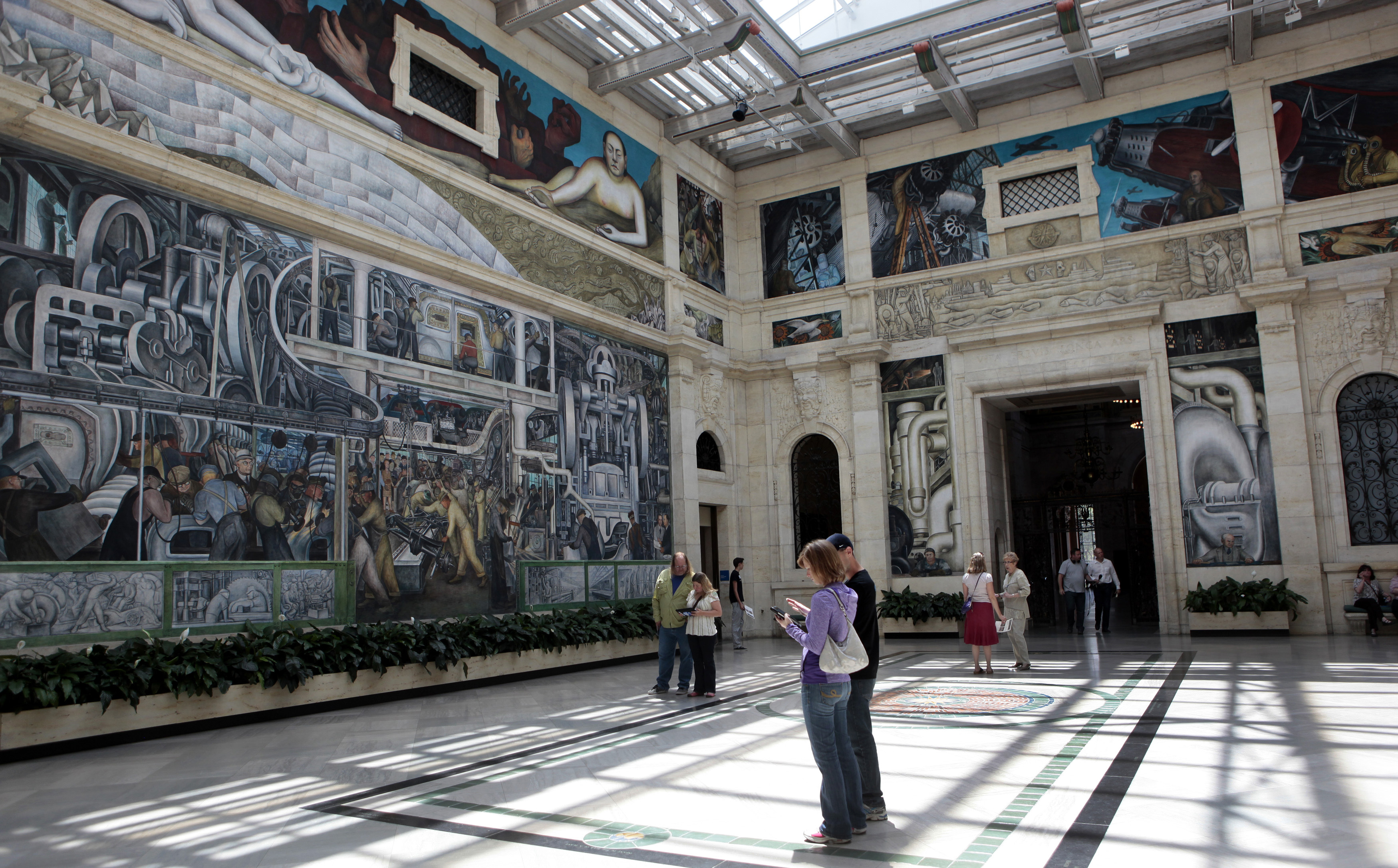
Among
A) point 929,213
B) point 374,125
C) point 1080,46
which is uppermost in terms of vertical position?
point 1080,46

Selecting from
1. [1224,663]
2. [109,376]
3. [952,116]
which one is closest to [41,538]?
[109,376]

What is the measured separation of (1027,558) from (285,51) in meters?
17.8

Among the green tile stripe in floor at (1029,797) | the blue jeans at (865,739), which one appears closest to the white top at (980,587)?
the green tile stripe in floor at (1029,797)

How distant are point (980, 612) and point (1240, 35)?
11.8 metres

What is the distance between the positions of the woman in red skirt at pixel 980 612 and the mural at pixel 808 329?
9093 millimetres

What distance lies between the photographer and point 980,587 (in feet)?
39.3

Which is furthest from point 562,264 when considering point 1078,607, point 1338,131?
point 1338,131

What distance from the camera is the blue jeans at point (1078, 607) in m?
17.5

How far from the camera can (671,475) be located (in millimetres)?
18234

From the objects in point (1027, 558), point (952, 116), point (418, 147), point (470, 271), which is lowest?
point (1027, 558)

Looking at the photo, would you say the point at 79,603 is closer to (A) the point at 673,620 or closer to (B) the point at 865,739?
(A) the point at 673,620

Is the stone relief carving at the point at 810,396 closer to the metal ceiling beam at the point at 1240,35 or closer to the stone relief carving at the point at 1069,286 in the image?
the stone relief carving at the point at 1069,286

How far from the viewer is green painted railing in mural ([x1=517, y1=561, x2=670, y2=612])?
14.1 m

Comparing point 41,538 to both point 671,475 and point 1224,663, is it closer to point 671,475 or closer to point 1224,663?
point 671,475
